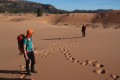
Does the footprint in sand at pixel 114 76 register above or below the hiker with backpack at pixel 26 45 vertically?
below

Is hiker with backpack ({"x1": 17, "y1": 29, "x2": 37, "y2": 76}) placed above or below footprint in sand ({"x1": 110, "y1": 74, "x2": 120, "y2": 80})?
above

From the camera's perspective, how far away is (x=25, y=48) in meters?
7.92

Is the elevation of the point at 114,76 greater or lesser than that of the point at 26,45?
lesser

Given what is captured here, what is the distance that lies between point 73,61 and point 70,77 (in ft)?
7.52

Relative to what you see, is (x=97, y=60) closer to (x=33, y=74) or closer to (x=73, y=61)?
(x=73, y=61)

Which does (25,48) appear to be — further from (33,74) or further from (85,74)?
(85,74)

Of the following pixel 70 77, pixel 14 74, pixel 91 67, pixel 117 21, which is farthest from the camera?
pixel 117 21

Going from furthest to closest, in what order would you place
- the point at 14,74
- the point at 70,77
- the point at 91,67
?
the point at 91,67
the point at 14,74
the point at 70,77

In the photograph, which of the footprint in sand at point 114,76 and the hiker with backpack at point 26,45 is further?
the hiker with backpack at point 26,45

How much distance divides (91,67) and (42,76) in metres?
1.72

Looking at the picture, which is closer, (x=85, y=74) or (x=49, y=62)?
(x=85, y=74)

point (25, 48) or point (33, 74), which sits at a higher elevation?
point (25, 48)

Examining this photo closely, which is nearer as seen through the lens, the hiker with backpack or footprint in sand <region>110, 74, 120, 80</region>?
footprint in sand <region>110, 74, 120, 80</region>

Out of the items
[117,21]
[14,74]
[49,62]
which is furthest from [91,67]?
[117,21]
